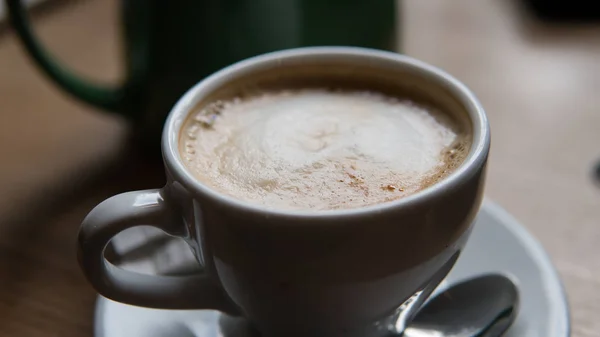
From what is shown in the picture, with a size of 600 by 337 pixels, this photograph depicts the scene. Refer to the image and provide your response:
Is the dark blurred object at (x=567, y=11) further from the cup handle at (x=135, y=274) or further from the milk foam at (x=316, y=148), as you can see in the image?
the cup handle at (x=135, y=274)

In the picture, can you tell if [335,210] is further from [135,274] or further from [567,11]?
[567,11]

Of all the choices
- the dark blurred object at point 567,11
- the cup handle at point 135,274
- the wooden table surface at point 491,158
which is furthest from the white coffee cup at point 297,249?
the dark blurred object at point 567,11

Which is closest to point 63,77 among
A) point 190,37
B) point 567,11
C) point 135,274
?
point 190,37

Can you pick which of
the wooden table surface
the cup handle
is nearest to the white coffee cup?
the cup handle

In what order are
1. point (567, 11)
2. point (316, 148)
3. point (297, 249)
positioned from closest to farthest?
point (297, 249), point (316, 148), point (567, 11)

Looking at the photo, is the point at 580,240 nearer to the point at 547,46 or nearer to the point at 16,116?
the point at 547,46
